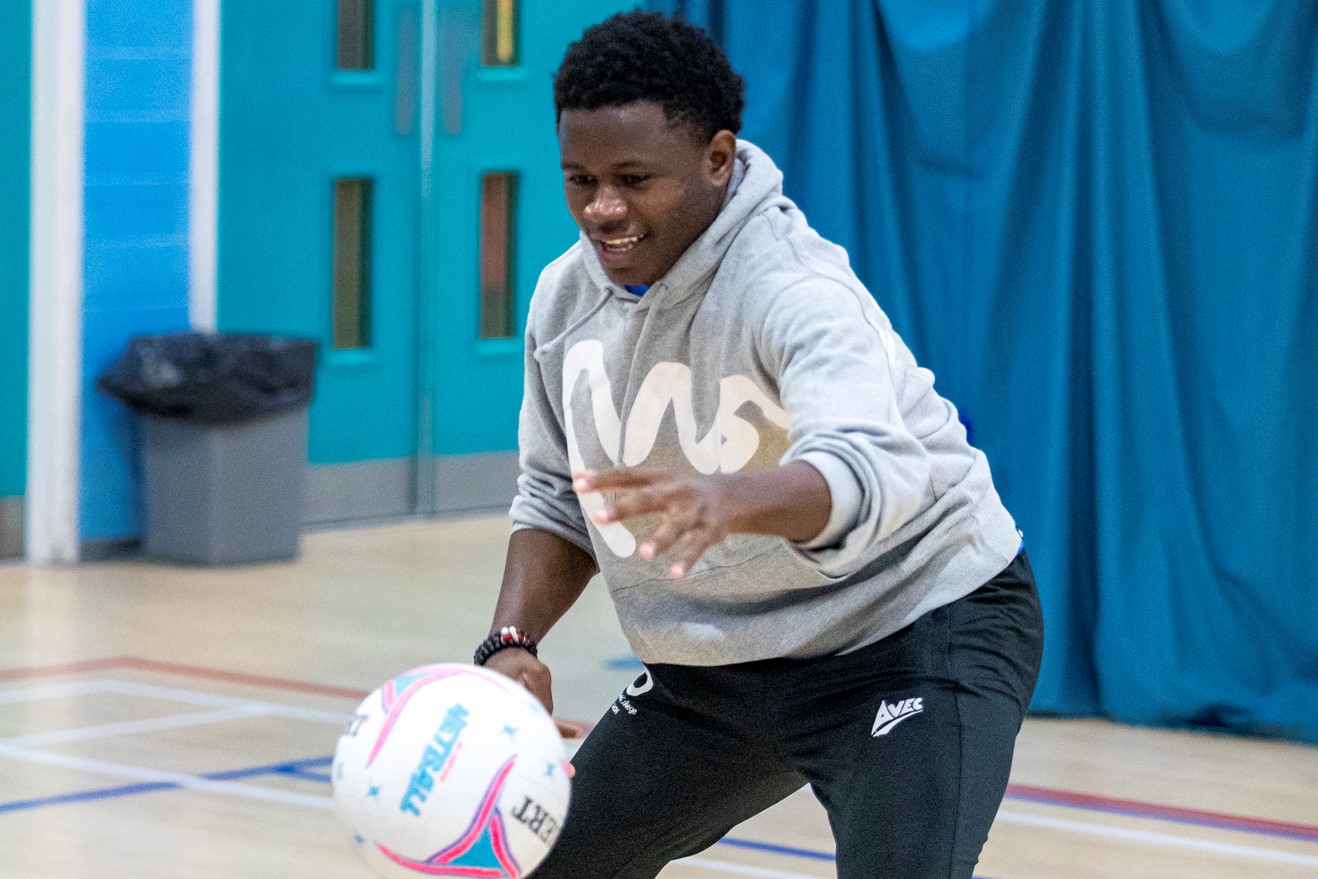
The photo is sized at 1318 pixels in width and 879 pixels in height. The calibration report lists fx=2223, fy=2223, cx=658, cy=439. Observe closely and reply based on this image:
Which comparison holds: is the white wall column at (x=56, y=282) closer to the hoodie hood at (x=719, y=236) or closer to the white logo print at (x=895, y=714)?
the hoodie hood at (x=719, y=236)

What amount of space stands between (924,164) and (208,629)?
2543 millimetres

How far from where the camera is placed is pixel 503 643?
283cm

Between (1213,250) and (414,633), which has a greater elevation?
(1213,250)

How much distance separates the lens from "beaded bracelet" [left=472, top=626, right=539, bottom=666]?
9.29 ft

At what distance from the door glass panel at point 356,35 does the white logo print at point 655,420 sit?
588 centimetres

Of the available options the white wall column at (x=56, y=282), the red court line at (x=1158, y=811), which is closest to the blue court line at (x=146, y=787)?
the red court line at (x=1158, y=811)

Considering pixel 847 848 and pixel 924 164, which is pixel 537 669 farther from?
pixel 924 164

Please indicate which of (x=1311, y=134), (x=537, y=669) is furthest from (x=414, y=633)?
(x=537, y=669)

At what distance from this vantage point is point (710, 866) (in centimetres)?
426

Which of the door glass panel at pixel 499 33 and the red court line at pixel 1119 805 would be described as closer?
the red court line at pixel 1119 805

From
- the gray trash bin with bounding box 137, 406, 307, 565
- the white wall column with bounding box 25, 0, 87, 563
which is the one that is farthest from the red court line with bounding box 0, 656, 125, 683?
the white wall column with bounding box 25, 0, 87, 563

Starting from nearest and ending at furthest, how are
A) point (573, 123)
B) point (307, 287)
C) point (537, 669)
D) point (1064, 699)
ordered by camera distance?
point (573, 123)
point (537, 669)
point (1064, 699)
point (307, 287)

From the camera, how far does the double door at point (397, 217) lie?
27.1ft

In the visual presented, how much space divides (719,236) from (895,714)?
61cm
